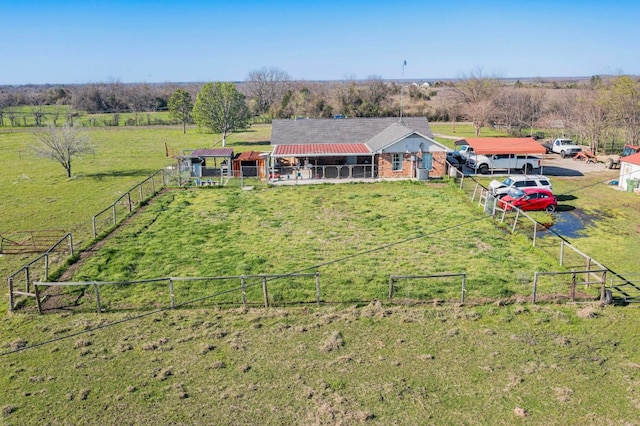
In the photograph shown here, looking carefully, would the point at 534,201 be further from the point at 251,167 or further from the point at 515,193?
the point at 251,167

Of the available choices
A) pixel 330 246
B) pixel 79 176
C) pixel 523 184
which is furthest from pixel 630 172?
pixel 79 176

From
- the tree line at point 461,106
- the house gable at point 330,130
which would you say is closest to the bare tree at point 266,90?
the tree line at point 461,106

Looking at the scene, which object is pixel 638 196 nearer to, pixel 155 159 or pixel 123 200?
pixel 123 200

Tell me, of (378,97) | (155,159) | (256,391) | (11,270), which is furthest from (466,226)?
(378,97)

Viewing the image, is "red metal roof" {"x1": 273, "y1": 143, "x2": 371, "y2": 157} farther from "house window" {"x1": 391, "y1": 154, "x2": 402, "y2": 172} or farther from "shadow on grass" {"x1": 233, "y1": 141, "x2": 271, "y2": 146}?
"shadow on grass" {"x1": 233, "y1": 141, "x2": 271, "y2": 146}

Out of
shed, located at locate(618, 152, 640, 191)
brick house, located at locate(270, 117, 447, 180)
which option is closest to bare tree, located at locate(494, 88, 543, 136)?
brick house, located at locate(270, 117, 447, 180)

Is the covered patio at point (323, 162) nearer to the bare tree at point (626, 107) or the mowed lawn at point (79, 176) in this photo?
the mowed lawn at point (79, 176)
